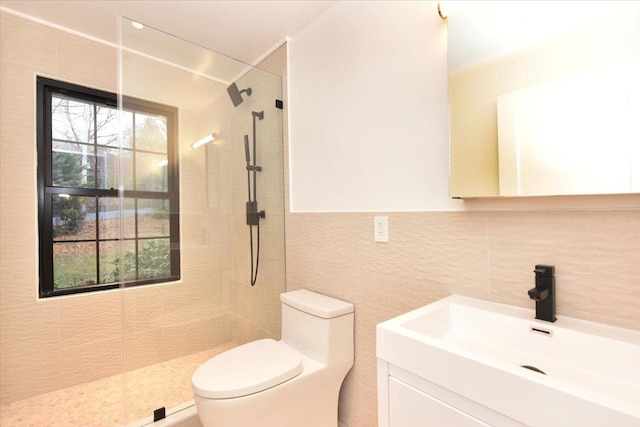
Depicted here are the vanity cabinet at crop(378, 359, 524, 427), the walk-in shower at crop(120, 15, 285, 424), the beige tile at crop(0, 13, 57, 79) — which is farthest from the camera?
the beige tile at crop(0, 13, 57, 79)

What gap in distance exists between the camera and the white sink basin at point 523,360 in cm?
57

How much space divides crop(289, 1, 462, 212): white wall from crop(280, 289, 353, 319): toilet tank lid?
500 millimetres

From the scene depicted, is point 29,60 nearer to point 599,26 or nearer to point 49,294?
point 49,294

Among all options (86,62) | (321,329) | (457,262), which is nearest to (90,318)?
(321,329)

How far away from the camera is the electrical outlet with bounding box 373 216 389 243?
142cm

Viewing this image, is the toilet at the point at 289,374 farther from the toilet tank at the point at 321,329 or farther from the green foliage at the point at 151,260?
the green foliage at the point at 151,260

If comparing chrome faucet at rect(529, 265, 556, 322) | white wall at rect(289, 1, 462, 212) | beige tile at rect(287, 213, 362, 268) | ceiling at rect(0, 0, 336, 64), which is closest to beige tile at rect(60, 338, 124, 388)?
beige tile at rect(287, 213, 362, 268)

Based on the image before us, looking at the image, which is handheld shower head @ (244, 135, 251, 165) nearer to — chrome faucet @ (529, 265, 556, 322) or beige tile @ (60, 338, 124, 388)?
beige tile @ (60, 338, 124, 388)

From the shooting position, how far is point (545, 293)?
0.92m

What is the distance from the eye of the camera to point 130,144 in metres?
1.62

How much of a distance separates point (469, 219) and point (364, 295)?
0.64 metres

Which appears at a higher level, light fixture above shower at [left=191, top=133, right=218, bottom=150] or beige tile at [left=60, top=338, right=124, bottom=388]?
light fixture above shower at [left=191, top=133, right=218, bottom=150]

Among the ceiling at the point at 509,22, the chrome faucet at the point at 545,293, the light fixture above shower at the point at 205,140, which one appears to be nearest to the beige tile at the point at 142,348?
the light fixture above shower at the point at 205,140

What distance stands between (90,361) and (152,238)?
42.7 inches
